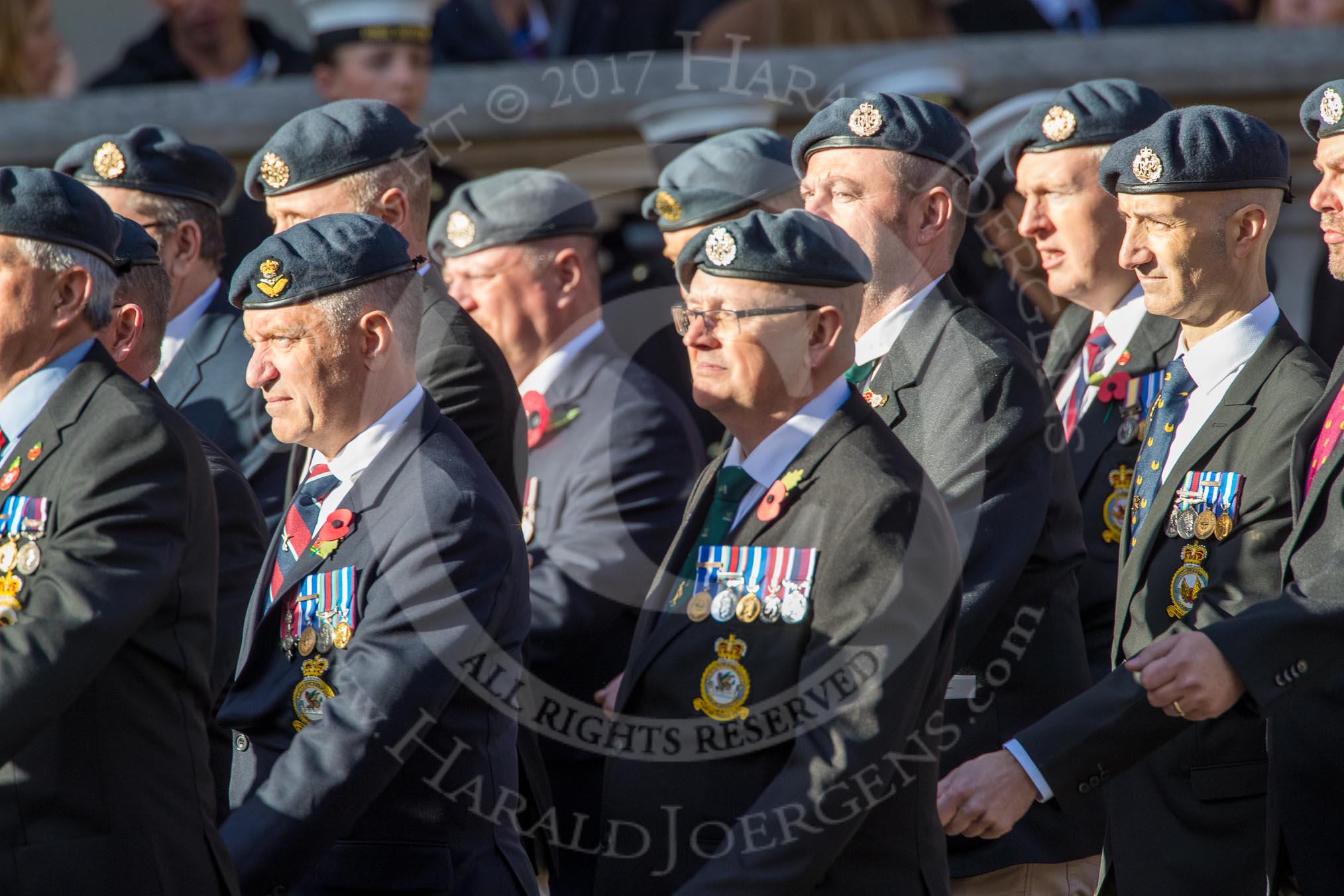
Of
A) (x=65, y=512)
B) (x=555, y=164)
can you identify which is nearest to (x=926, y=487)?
(x=65, y=512)

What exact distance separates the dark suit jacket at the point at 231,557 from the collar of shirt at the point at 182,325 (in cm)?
98

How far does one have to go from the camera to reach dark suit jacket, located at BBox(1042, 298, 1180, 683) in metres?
4.43

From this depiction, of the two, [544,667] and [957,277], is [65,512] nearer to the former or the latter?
[544,667]

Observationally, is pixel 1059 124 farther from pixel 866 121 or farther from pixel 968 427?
pixel 968 427

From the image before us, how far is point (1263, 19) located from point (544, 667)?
4.89 m

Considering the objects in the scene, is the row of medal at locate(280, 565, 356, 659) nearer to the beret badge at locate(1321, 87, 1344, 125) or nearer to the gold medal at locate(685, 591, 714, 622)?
the gold medal at locate(685, 591, 714, 622)

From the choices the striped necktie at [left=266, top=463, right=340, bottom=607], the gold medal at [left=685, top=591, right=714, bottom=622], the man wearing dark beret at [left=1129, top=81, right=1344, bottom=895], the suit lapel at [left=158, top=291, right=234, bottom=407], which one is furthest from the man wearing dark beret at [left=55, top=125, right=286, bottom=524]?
the man wearing dark beret at [left=1129, top=81, right=1344, bottom=895]

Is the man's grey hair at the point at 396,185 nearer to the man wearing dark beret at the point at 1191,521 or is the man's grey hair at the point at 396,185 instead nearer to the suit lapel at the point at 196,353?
the suit lapel at the point at 196,353

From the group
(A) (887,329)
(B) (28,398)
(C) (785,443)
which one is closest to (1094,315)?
(A) (887,329)

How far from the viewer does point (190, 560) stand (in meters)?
3.22

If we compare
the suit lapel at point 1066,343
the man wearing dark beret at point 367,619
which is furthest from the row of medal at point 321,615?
the suit lapel at point 1066,343

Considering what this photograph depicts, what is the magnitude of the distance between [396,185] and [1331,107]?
7.50 feet

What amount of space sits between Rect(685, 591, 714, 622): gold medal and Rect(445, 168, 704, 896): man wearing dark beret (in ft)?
4.67

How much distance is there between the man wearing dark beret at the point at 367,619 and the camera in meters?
3.44
